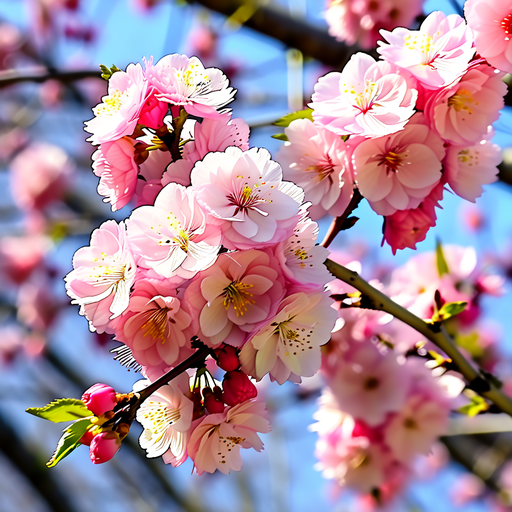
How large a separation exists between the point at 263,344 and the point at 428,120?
16.5 inches

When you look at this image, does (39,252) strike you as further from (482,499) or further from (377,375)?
(482,499)

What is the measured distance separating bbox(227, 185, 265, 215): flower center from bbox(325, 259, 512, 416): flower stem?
0.55 ft

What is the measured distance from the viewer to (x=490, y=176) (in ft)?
2.69

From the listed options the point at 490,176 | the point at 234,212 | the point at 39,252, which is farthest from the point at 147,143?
the point at 39,252

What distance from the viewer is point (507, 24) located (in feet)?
2.25

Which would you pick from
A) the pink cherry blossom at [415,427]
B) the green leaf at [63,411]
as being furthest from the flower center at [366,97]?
the pink cherry blossom at [415,427]

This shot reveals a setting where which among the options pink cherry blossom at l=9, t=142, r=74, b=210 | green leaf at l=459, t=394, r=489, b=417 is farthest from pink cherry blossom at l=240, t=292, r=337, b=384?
pink cherry blossom at l=9, t=142, r=74, b=210

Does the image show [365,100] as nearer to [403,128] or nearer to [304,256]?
[403,128]

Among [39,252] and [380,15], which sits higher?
[380,15]

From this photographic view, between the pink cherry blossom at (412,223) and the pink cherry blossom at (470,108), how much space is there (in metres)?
0.09

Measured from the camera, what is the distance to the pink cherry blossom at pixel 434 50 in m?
0.70

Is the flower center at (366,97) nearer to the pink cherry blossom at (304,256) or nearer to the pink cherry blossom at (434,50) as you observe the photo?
the pink cherry blossom at (434,50)

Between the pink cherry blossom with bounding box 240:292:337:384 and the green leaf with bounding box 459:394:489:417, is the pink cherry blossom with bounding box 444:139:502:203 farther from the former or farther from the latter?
the green leaf with bounding box 459:394:489:417

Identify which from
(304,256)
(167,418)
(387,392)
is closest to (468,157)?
(304,256)
